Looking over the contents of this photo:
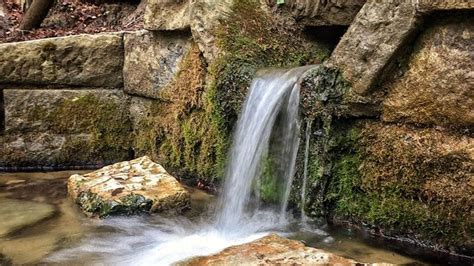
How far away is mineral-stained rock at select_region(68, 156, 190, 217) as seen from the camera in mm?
4203

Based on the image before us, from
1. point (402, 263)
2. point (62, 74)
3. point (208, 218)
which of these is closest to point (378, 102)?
point (402, 263)

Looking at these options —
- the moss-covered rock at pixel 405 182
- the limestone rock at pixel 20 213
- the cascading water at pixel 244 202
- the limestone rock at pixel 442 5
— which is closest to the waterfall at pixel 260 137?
the cascading water at pixel 244 202

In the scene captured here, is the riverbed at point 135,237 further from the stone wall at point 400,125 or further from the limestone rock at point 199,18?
the limestone rock at point 199,18

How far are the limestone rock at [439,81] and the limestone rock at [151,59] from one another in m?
2.69

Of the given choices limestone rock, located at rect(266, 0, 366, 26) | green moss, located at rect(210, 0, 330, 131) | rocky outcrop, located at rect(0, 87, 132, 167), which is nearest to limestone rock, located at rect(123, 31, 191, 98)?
rocky outcrop, located at rect(0, 87, 132, 167)

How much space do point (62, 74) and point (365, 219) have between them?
4198 mm

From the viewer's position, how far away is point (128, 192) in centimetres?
434

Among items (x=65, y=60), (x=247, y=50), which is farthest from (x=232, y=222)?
(x=65, y=60)

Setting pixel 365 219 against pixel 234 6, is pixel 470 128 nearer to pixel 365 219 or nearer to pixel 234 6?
pixel 365 219

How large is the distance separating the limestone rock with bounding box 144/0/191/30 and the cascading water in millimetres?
1440

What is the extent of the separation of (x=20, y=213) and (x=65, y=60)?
242 cm

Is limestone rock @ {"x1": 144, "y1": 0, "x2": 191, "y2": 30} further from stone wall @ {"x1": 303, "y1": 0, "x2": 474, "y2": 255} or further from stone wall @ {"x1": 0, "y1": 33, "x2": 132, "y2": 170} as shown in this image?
stone wall @ {"x1": 303, "y1": 0, "x2": 474, "y2": 255}

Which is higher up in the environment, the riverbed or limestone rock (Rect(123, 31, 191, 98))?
limestone rock (Rect(123, 31, 191, 98))

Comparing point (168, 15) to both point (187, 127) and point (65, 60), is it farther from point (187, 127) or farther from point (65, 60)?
point (65, 60)
